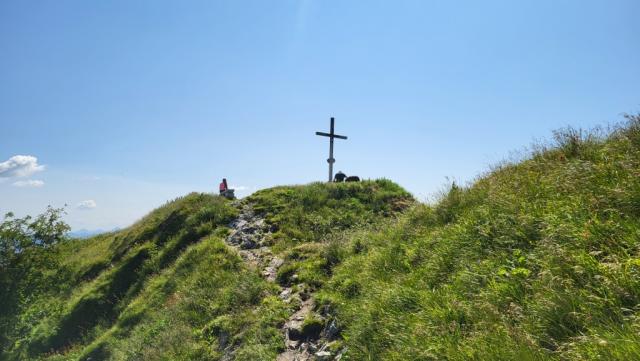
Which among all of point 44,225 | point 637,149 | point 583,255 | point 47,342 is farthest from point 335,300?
point 44,225

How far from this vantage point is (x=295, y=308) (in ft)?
33.2

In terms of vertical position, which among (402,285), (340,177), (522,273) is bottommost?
(402,285)

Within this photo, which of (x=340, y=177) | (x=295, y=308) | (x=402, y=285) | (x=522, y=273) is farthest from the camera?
(x=340, y=177)

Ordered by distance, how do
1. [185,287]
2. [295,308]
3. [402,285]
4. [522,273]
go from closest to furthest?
1. [522,273]
2. [402,285]
3. [295,308]
4. [185,287]

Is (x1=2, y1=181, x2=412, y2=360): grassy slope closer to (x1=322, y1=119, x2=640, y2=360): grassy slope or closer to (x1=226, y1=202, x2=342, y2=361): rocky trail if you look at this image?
(x1=226, y1=202, x2=342, y2=361): rocky trail

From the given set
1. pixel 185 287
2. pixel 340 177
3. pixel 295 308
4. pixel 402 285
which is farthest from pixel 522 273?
pixel 340 177

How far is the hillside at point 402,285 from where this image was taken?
410 centimetres

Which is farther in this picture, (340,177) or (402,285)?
(340,177)

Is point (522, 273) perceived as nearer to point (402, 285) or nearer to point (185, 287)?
point (402, 285)

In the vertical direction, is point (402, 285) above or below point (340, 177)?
below

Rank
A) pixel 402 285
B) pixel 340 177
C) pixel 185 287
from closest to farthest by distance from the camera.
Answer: pixel 402 285 → pixel 185 287 → pixel 340 177

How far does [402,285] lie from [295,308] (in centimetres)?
414

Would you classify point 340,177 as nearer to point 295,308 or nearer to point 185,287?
point 185,287

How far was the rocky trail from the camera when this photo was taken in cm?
798
